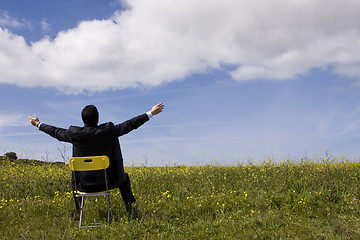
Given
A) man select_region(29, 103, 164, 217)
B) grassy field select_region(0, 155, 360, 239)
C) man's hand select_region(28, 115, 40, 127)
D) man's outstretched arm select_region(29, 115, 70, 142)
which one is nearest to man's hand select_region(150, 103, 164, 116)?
man select_region(29, 103, 164, 217)

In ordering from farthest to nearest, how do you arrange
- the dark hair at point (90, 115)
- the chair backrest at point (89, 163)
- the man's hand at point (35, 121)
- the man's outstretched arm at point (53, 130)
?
the man's hand at point (35, 121), the man's outstretched arm at point (53, 130), the dark hair at point (90, 115), the chair backrest at point (89, 163)

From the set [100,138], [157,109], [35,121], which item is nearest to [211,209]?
[157,109]

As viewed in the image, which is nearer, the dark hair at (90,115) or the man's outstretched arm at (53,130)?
the dark hair at (90,115)

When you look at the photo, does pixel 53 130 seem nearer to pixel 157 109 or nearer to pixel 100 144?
pixel 100 144

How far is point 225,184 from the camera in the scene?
879 cm

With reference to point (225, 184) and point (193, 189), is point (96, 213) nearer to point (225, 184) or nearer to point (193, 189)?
point (193, 189)

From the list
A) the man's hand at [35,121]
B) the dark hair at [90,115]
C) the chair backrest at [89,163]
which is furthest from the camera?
the man's hand at [35,121]

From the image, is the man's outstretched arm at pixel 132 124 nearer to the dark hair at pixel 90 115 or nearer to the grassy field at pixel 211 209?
the dark hair at pixel 90 115

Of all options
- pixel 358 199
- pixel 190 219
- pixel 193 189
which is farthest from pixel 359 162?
pixel 190 219

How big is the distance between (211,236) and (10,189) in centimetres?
755

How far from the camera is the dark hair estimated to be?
18.6 feet

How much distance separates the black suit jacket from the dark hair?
0.10m

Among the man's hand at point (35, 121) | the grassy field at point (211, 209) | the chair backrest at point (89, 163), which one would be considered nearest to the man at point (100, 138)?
the chair backrest at point (89, 163)

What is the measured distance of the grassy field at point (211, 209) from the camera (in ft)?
18.7
